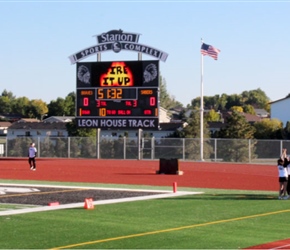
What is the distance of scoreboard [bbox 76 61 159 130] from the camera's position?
4581 centimetres

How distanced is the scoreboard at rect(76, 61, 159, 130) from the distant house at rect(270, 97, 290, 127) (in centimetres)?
5387

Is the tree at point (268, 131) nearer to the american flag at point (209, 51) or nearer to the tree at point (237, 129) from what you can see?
the tree at point (237, 129)

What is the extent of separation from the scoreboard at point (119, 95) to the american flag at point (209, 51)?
5874 mm

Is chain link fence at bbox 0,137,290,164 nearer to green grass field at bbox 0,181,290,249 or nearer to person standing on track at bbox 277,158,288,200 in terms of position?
person standing on track at bbox 277,158,288,200

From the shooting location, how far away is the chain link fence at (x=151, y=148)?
54531 mm

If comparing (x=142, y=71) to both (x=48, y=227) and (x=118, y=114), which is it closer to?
(x=118, y=114)

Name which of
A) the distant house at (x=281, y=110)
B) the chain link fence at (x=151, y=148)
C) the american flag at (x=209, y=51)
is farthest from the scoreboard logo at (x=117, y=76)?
the distant house at (x=281, y=110)

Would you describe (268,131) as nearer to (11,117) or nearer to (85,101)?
(85,101)

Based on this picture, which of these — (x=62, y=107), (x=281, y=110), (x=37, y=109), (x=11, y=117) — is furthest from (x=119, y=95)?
(x=11, y=117)

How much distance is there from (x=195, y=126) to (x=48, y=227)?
5226cm

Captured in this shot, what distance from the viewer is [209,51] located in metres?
51.0

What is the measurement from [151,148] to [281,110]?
46.4 meters

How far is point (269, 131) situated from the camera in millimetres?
74562

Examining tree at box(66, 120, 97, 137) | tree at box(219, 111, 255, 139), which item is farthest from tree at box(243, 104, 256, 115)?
tree at box(219, 111, 255, 139)
